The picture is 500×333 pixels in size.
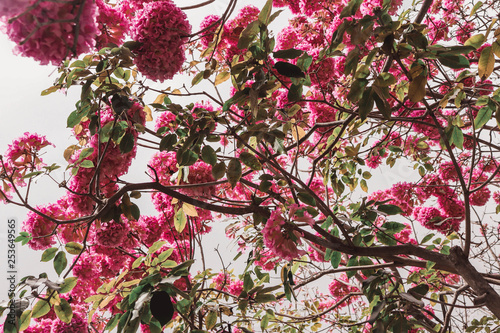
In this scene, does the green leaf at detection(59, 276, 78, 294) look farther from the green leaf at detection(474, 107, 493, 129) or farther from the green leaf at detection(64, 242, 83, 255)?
the green leaf at detection(474, 107, 493, 129)

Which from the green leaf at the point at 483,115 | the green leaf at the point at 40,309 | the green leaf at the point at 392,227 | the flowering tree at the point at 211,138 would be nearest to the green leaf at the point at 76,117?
the flowering tree at the point at 211,138

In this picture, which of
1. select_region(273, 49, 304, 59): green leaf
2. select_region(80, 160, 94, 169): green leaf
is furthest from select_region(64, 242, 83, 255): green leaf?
select_region(273, 49, 304, 59): green leaf

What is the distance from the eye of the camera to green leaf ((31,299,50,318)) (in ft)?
2.90

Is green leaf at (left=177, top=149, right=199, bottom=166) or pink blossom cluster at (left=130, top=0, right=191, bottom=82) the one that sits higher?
pink blossom cluster at (left=130, top=0, right=191, bottom=82)

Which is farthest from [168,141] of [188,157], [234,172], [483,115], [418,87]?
[483,115]

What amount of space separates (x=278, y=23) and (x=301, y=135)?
6.62 ft

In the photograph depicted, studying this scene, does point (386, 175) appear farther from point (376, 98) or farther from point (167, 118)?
point (376, 98)

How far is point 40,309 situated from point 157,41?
0.76 metres

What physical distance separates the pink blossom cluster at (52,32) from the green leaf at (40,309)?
2.32 feet

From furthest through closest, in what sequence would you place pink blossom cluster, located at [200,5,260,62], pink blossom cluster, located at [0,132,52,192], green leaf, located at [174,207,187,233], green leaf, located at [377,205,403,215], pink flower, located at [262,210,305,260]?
pink blossom cluster, located at [200,5,260,62]
pink blossom cluster, located at [0,132,52,192]
green leaf, located at [174,207,187,233]
green leaf, located at [377,205,403,215]
pink flower, located at [262,210,305,260]

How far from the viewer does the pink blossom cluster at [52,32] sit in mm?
390

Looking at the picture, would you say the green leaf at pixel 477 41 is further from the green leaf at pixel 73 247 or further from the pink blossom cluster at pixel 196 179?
the green leaf at pixel 73 247

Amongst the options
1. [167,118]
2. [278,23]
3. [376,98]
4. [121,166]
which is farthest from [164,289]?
[278,23]

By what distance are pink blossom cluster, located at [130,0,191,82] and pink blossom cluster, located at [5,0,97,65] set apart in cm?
27
